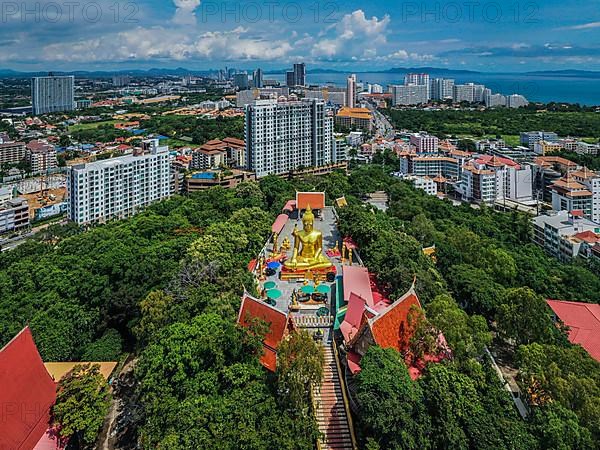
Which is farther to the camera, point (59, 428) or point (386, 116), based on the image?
point (386, 116)

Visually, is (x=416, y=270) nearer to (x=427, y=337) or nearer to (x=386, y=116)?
(x=427, y=337)

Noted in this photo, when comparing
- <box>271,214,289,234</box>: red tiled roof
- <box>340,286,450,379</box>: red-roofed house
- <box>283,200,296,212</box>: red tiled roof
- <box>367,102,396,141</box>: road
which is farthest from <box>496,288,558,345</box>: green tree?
<box>367,102,396,141</box>: road

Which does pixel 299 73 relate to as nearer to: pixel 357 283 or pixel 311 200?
pixel 311 200

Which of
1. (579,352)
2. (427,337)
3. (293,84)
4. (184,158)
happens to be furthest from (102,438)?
(293,84)

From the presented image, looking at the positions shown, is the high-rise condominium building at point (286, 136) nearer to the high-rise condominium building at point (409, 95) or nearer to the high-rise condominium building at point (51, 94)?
the high-rise condominium building at point (409, 95)

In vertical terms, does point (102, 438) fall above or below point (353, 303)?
below

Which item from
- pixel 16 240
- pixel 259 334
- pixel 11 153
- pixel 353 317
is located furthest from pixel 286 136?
A: pixel 11 153
